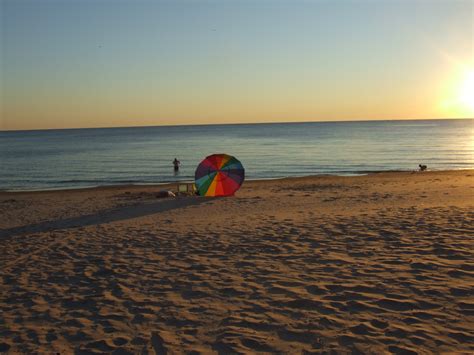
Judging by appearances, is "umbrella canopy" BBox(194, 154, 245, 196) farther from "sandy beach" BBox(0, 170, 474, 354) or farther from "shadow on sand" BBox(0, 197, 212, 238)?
"sandy beach" BBox(0, 170, 474, 354)

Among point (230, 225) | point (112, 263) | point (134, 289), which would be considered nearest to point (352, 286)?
point (134, 289)

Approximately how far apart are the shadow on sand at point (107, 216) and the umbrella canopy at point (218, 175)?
1.85 ft

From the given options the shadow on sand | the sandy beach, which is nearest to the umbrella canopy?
the shadow on sand

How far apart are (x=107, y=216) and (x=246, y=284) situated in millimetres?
8890

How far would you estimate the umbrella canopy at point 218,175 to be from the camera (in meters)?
16.6

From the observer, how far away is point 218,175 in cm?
1700

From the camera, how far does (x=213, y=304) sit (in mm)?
6027

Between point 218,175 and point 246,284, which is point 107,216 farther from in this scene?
point 246,284

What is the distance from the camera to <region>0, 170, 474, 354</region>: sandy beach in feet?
16.4

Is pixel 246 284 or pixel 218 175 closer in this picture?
pixel 246 284

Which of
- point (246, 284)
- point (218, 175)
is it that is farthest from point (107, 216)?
point (246, 284)

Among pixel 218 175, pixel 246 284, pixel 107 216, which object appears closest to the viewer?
pixel 246 284

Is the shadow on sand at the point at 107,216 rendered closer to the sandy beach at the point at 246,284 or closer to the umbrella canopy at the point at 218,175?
the sandy beach at the point at 246,284

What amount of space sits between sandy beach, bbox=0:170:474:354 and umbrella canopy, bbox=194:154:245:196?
4438 millimetres
